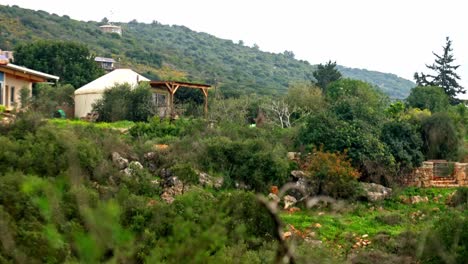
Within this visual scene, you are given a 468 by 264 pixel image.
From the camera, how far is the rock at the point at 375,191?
21.9 m

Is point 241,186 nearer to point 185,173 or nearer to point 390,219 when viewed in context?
point 185,173

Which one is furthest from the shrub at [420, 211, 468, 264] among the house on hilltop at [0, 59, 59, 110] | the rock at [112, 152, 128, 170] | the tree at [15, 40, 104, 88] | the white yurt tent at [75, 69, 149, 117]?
the tree at [15, 40, 104, 88]

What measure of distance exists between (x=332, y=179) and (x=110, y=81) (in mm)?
12127

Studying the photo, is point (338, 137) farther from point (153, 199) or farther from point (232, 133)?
point (153, 199)

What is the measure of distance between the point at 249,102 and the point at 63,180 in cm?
2751

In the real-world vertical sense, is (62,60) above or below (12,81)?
above

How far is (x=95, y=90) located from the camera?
29016 millimetres

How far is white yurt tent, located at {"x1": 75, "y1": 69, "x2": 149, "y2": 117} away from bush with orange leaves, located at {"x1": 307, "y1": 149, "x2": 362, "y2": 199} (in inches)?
402

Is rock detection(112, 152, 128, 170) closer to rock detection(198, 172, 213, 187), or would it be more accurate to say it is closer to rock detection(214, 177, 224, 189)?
rock detection(198, 172, 213, 187)

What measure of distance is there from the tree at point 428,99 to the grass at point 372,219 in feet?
43.2

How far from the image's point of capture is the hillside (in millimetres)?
62500

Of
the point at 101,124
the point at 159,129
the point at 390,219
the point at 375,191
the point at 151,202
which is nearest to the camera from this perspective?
the point at 151,202

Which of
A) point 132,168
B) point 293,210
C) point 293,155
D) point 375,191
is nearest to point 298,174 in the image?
point 293,155

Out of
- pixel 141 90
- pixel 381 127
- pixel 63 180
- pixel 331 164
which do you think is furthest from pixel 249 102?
pixel 63 180
